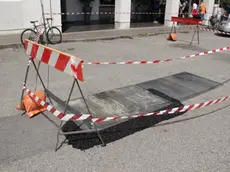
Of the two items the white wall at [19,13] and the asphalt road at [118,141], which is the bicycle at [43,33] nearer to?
the white wall at [19,13]

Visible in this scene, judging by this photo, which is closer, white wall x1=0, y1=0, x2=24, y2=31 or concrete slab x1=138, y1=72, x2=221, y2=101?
concrete slab x1=138, y1=72, x2=221, y2=101

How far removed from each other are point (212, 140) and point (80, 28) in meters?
11.9

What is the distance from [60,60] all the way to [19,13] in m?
9.13

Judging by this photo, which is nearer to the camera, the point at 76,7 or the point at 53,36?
the point at 53,36

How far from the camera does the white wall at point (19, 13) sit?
11046 mm

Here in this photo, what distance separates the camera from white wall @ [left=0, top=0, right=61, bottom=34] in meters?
11.0

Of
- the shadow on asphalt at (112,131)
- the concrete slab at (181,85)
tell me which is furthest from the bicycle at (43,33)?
the shadow on asphalt at (112,131)

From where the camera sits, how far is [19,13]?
11359 mm

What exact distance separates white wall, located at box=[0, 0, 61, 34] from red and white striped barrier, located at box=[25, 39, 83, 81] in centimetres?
797

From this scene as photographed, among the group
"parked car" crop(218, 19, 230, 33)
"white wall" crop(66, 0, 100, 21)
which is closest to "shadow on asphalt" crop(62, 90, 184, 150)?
"parked car" crop(218, 19, 230, 33)

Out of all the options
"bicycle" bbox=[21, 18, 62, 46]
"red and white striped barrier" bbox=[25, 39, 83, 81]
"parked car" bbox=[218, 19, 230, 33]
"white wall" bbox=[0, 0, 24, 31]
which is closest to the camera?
"red and white striped barrier" bbox=[25, 39, 83, 81]

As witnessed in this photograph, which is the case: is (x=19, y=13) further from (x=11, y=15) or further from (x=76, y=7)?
(x=76, y=7)

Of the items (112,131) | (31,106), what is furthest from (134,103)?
(31,106)

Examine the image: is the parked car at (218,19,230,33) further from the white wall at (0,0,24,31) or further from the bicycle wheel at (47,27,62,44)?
the white wall at (0,0,24,31)
